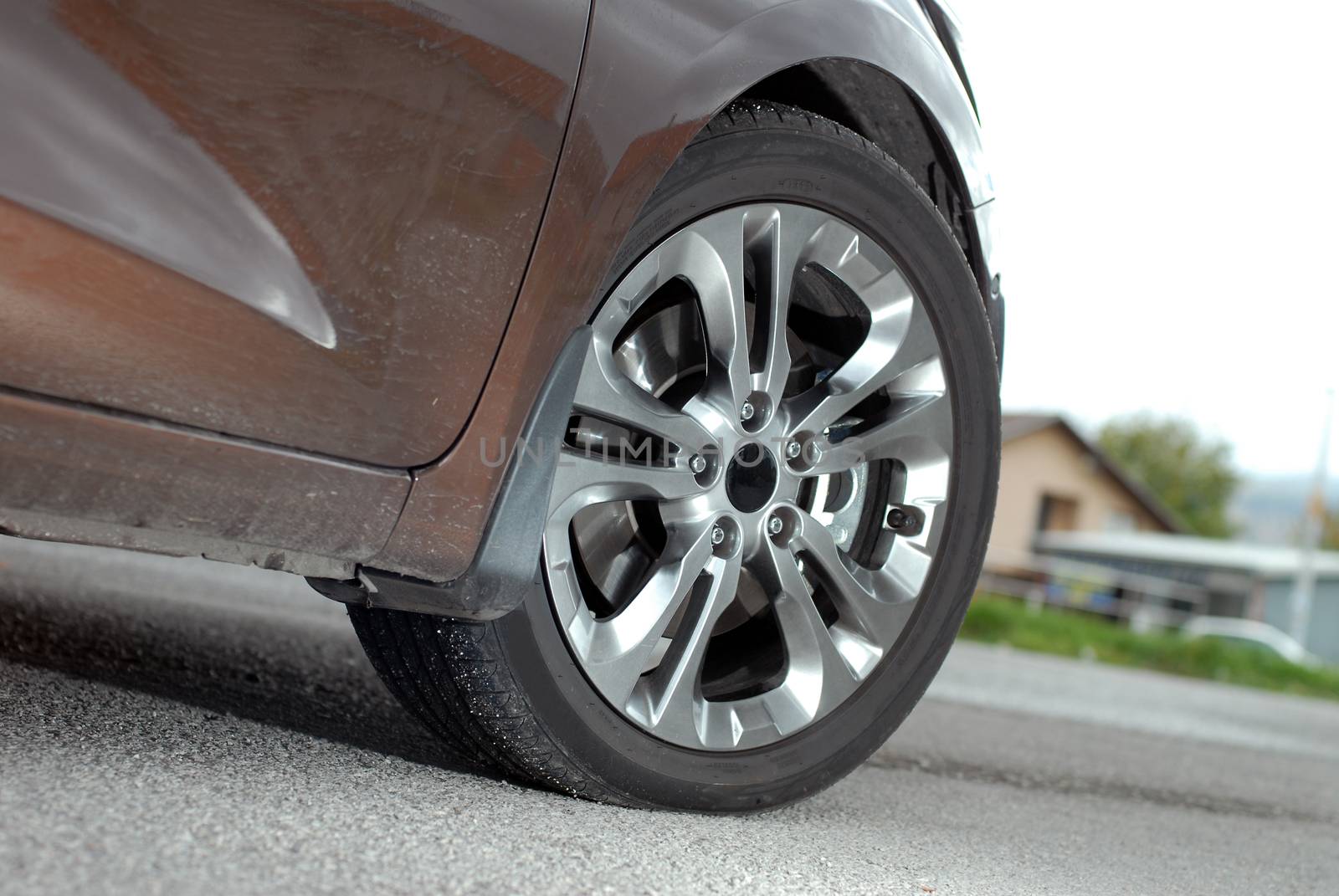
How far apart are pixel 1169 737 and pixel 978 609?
27.7ft

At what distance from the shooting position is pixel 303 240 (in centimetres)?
140

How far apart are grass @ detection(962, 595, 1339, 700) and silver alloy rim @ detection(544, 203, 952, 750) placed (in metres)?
10.9

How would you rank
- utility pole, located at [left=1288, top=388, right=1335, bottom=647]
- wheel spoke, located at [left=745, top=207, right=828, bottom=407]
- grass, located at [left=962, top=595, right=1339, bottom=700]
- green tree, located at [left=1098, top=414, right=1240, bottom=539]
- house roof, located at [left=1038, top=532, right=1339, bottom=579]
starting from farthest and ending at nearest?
green tree, located at [left=1098, top=414, right=1240, bottom=539] → house roof, located at [left=1038, top=532, right=1339, bottom=579] → utility pole, located at [left=1288, top=388, right=1335, bottom=647] → grass, located at [left=962, top=595, right=1339, bottom=700] → wheel spoke, located at [left=745, top=207, right=828, bottom=407]

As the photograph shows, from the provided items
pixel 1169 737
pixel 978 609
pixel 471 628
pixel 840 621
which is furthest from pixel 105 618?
pixel 978 609

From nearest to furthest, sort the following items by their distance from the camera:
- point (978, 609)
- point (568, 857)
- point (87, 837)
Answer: point (87, 837) → point (568, 857) → point (978, 609)

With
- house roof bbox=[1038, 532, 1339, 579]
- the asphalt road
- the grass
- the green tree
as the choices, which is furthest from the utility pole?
the green tree

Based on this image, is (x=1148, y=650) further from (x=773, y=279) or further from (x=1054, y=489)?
(x=1054, y=489)

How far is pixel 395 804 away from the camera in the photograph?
1610 millimetres

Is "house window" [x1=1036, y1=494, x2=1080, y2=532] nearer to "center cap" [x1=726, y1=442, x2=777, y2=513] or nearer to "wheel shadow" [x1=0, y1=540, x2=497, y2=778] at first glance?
"wheel shadow" [x1=0, y1=540, x2=497, y2=778]

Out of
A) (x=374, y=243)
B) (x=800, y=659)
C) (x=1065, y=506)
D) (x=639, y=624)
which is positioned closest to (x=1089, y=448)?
(x=1065, y=506)

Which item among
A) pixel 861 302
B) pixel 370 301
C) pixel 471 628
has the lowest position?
pixel 471 628

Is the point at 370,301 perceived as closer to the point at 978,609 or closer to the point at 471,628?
the point at 471,628

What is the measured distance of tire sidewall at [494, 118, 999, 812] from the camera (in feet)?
5.69

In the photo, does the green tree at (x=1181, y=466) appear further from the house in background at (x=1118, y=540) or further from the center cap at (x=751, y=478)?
the center cap at (x=751, y=478)
